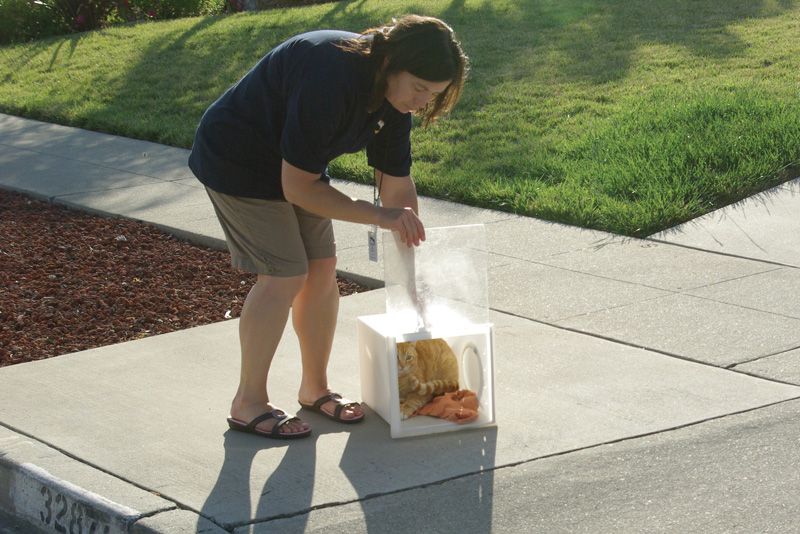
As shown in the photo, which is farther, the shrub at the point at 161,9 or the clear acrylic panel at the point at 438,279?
the shrub at the point at 161,9

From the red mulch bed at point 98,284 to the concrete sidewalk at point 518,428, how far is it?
36 centimetres

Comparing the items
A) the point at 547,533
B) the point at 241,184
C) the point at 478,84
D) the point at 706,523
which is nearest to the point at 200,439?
the point at 241,184

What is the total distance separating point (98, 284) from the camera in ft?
22.2

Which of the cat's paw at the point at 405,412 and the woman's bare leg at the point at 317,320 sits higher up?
the woman's bare leg at the point at 317,320

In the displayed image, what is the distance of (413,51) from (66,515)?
187 cm

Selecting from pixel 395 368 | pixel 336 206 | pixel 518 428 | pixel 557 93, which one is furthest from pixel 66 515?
pixel 557 93

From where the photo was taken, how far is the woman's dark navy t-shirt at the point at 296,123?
3.95m

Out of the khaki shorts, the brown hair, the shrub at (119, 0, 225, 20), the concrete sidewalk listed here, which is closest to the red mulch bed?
the concrete sidewalk

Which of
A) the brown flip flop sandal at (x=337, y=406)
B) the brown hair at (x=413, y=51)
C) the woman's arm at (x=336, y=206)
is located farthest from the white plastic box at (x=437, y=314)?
the brown hair at (x=413, y=51)

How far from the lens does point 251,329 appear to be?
4.35 meters

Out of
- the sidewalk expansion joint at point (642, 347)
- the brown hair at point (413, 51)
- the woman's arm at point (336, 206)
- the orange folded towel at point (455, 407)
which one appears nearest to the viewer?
the brown hair at point (413, 51)

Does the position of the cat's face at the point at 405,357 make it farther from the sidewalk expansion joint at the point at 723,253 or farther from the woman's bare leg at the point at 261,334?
the sidewalk expansion joint at the point at 723,253

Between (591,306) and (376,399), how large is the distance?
64.3 inches

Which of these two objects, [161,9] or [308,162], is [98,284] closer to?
[308,162]
